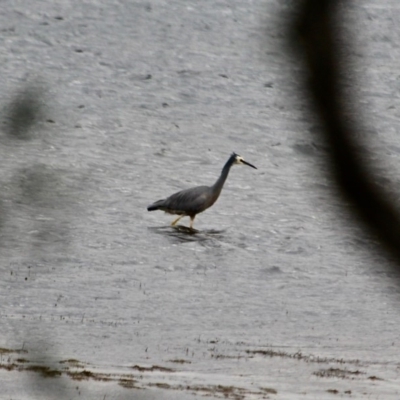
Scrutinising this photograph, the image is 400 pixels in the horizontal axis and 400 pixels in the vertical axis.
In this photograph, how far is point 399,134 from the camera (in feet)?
91.2

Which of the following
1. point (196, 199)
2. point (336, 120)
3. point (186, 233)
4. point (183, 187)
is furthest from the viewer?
point (183, 187)

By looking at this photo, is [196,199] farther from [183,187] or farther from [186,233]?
[183,187]

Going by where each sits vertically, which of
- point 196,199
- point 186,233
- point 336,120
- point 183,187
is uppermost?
point 336,120

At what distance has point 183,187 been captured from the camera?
22.4 m

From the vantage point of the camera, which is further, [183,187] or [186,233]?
[183,187]

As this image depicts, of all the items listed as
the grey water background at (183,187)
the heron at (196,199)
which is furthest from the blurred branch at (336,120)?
the heron at (196,199)

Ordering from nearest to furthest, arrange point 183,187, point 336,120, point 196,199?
point 336,120 < point 196,199 < point 183,187

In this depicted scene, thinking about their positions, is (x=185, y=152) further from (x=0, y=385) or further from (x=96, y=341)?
(x=0, y=385)

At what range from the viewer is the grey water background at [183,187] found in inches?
113

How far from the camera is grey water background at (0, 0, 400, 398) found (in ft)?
9.46

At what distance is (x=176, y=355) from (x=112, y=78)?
2194cm

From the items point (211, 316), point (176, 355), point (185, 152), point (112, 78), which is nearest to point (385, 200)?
point (176, 355)

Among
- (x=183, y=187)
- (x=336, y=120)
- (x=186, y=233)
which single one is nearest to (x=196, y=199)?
(x=186, y=233)

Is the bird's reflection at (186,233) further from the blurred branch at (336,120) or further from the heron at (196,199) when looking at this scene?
the blurred branch at (336,120)
